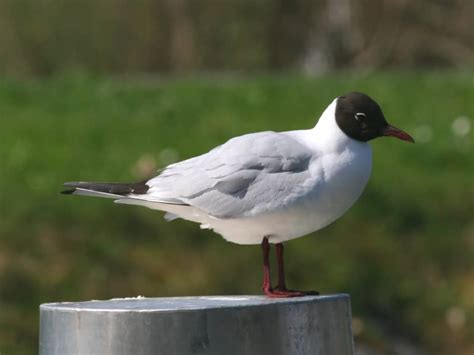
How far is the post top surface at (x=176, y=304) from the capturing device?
2863mm

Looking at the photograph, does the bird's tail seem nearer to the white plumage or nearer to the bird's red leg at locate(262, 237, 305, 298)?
the white plumage

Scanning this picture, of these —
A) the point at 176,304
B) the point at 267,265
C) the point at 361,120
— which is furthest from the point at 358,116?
the point at 176,304

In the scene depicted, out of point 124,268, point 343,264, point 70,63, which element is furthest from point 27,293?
point 70,63

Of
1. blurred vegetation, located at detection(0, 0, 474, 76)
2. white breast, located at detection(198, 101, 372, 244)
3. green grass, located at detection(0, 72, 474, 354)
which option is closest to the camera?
white breast, located at detection(198, 101, 372, 244)

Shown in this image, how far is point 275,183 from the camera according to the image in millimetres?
3150

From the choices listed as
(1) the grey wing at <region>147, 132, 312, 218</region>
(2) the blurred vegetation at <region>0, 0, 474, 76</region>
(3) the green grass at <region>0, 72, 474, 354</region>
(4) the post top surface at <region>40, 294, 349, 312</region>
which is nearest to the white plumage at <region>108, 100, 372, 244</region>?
(1) the grey wing at <region>147, 132, 312, 218</region>

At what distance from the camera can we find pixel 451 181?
7.17 metres

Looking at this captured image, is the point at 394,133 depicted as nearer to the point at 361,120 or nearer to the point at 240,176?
the point at 361,120

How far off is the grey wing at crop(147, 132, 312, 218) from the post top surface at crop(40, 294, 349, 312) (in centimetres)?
22

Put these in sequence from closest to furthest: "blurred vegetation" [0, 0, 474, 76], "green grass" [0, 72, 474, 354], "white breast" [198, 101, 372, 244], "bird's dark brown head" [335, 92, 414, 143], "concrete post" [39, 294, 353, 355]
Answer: "concrete post" [39, 294, 353, 355]
"white breast" [198, 101, 372, 244]
"bird's dark brown head" [335, 92, 414, 143]
"green grass" [0, 72, 474, 354]
"blurred vegetation" [0, 0, 474, 76]

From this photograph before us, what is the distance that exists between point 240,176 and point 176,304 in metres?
0.38

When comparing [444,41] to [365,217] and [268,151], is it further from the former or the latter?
[268,151]

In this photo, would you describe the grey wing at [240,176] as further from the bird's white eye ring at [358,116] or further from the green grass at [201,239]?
the green grass at [201,239]

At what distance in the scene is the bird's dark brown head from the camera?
3184mm
